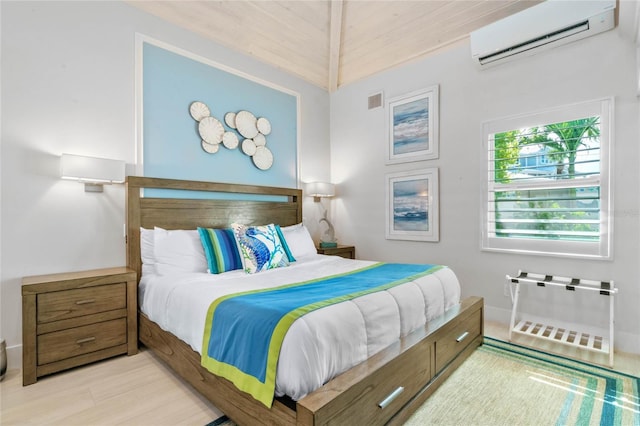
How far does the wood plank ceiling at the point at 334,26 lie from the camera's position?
10.0 ft

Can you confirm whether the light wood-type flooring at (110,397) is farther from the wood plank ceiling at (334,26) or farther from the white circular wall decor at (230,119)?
the wood plank ceiling at (334,26)

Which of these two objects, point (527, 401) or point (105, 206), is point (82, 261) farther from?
point (527, 401)

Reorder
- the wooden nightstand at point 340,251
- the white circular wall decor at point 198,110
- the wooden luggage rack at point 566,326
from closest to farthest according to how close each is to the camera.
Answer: the wooden luggage rack at point 566,326 < the white circular wall decor at point 198,110 < the wooden nightstand at point 340,251

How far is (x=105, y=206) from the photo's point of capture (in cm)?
266

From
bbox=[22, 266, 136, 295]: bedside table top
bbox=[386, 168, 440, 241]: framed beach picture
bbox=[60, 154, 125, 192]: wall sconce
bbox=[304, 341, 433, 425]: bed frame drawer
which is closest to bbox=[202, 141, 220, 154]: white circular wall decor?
bbox=[60, 154, 125, 192]: wall sconce

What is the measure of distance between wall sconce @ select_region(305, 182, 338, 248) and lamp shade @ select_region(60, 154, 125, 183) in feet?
7.12

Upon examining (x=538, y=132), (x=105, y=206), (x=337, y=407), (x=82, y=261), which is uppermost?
(x=538, y=132)

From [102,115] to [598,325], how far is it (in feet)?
14.6

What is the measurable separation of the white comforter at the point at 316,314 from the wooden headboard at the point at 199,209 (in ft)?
1.67

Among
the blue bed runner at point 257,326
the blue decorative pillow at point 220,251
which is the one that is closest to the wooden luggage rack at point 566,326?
the blue bed runner at point 257,326

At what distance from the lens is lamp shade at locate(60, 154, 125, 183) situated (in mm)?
2283

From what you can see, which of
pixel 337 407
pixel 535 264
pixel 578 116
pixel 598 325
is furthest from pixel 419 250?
pixel 337 407

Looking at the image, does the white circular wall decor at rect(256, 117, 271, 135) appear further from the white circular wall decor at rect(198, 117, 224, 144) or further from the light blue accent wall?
the white circular wall decor at rect(198, 117, 224, 144)

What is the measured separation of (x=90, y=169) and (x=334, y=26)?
2952mm
